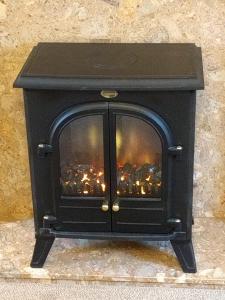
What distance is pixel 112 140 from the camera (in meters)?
1.70

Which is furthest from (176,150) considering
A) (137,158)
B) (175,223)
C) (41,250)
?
(41,250)

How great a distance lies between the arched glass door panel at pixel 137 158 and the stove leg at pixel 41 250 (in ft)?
1.00

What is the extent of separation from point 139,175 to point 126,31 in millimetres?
498

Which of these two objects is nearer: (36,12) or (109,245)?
(36,12)

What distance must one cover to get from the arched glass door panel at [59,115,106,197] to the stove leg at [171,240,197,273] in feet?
1.02

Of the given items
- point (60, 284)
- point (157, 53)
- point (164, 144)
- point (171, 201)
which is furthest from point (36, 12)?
point (60, 284)

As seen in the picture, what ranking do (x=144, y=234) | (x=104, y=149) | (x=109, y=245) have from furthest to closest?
(x=109, y=245) < (x=144, y=234) < (x=104, y=149)

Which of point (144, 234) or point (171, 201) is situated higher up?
point (171, 201)

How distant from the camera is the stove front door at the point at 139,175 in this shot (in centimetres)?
171

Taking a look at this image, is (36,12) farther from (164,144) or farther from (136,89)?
(164,144)

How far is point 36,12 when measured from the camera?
6.20 ft

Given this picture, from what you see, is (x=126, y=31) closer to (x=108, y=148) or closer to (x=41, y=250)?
(x=108, y=148)

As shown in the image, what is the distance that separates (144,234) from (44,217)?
0.33 m

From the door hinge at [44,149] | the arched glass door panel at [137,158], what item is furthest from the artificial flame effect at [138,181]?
the door hinge at [44,149]
